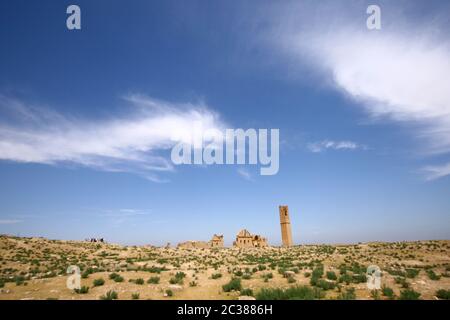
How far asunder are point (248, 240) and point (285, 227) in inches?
348

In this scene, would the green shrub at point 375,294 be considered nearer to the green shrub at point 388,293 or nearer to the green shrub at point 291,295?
the green shrub at point 388,293

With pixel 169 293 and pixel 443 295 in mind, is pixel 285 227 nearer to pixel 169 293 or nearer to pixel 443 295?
pixel 443 295

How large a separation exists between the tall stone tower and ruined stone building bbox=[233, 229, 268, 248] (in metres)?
5.37

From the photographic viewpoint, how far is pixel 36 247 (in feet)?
121

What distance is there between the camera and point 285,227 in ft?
181

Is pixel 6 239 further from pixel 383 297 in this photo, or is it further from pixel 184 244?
pixel 383 297

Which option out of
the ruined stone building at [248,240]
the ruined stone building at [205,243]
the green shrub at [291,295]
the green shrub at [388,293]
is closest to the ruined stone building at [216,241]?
the ruined stone building at [205,243]

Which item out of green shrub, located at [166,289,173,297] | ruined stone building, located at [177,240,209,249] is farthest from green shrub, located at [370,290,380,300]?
ruined stone building, located at [177,240,209,249]

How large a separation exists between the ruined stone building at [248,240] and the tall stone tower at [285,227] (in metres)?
5.37

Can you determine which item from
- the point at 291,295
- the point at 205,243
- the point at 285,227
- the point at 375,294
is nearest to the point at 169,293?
the point at 291,295

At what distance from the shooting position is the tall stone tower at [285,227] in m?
55.2

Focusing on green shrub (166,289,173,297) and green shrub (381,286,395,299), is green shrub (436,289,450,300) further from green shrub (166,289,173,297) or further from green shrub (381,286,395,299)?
green shrub (166,289,173,297)
